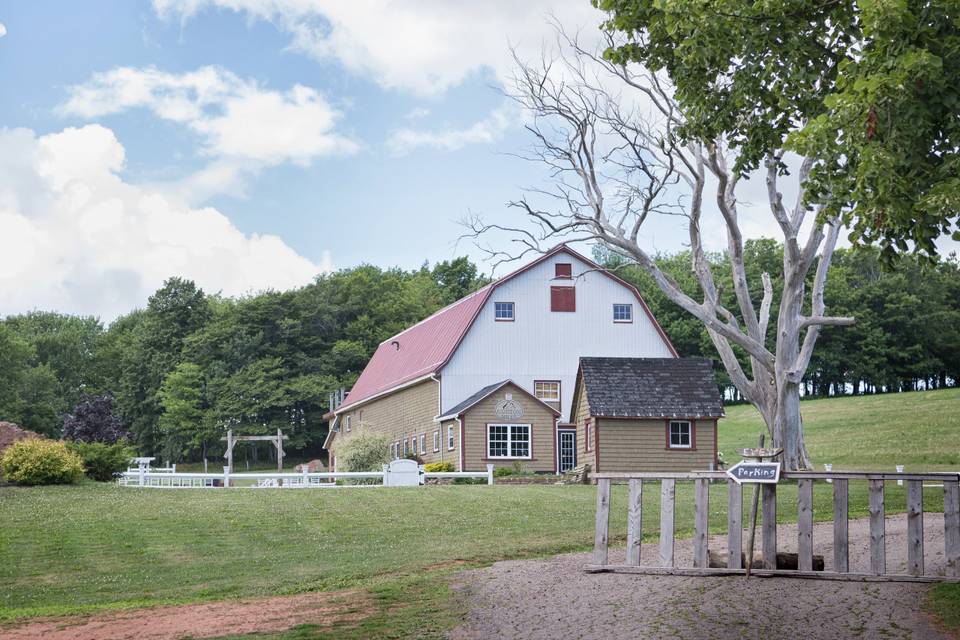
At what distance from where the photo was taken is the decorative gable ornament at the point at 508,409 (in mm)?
42844

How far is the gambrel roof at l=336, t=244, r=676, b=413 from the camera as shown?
45.7 m

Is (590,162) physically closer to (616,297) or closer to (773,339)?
(616,297)

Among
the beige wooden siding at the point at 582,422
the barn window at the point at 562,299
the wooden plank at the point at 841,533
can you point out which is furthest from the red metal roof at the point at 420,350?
the wooden plank at the point at 841,533

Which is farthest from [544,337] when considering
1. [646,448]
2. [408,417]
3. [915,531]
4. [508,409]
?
[915,531]

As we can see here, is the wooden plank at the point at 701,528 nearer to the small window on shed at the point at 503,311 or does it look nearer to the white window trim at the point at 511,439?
the white window trim at the point at 511,439

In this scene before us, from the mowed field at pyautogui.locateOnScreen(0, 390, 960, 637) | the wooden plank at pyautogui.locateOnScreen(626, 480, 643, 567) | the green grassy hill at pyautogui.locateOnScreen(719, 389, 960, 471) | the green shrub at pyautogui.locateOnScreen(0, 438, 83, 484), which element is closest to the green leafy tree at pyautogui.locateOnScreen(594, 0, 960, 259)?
→ the wooden plank at pyautogui.locateOnScreen(626, 480, 643, 567)

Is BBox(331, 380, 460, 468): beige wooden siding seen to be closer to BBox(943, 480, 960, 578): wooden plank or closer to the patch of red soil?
the patch of red soil

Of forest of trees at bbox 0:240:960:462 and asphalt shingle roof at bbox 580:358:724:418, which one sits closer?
asphalt shingle roof at bbox 580:358:724:418

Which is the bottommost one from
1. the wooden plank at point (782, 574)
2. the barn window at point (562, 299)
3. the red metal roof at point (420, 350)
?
the wooden plank at point (782, 574)

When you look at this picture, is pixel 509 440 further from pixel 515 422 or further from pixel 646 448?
pixel 646 448

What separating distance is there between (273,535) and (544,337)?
25293mm

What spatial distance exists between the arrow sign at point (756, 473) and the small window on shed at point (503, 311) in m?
33.0

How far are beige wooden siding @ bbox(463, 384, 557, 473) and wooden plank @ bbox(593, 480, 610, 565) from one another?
1101 inches

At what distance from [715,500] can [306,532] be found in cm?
1012
